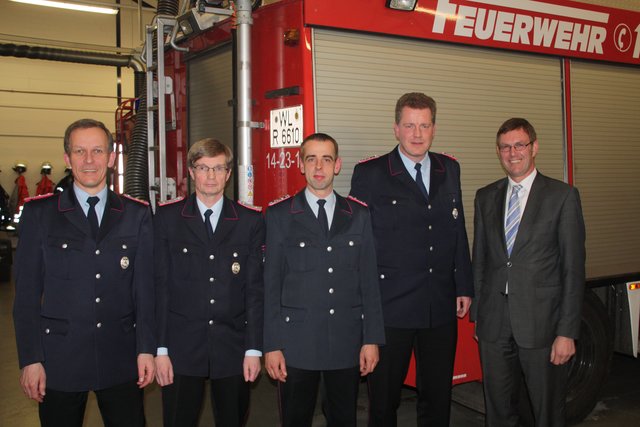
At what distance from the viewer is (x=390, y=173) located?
3.05 m

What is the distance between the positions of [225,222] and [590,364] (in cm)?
297

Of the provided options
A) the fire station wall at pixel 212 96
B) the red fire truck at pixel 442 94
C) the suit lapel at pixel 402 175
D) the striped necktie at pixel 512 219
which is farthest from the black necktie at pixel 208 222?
the striped necktie at pixel 512 219

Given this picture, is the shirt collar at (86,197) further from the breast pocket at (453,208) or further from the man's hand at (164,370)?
the breast pocket at (453,208)

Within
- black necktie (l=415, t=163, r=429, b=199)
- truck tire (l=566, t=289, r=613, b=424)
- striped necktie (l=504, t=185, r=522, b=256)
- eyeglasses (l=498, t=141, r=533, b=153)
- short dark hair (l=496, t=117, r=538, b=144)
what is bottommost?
truck tire (l=566, t=289, r=613, b=424)

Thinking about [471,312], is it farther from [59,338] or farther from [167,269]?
[59,338]

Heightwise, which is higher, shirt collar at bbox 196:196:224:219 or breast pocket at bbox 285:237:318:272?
shirt collar at bbox 196:196:224:219

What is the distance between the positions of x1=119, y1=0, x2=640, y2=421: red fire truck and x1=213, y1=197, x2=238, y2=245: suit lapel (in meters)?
0.69

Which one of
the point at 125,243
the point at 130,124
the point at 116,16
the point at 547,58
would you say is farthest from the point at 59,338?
the point at 116,16

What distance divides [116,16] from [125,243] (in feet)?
51.9

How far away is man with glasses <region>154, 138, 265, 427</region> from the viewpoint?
8.43 feet

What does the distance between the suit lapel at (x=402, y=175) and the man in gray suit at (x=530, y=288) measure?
416 mm

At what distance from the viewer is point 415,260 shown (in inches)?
117

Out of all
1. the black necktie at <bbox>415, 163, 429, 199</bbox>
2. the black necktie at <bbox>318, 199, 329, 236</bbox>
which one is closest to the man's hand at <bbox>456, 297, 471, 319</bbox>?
the black necktie at <bbox>415, 163, 429, 199</bbox>

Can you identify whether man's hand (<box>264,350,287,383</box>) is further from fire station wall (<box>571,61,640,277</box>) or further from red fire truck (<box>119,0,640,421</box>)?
fire station wall (<box>571,61,640,277</box>)
